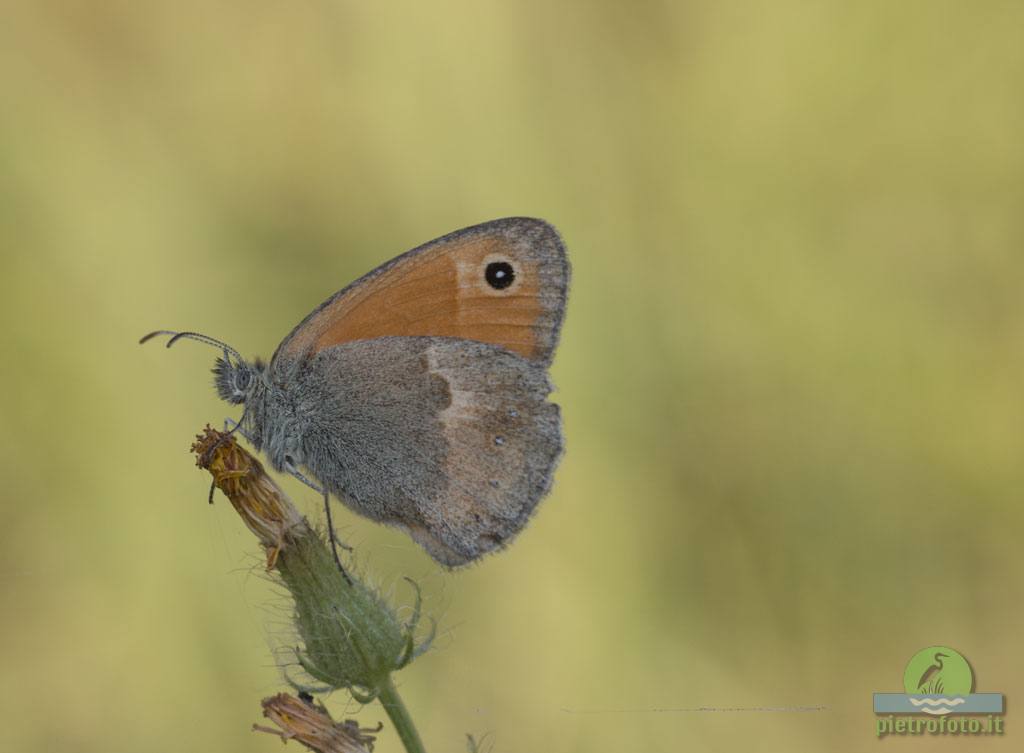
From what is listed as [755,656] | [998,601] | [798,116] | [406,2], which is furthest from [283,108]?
[998,601]

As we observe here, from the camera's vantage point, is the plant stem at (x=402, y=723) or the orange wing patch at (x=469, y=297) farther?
the orange wing patch at (x=469, y=297)

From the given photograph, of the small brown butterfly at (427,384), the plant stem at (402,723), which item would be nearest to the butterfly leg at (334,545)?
the small brown butterfly at (427,384)

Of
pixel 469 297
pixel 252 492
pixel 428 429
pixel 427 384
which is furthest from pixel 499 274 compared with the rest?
pixel 252 492

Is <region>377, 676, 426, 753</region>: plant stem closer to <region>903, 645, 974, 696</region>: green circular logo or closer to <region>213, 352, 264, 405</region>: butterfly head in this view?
<region>213, 352, 264, 405</region>: butterfly head

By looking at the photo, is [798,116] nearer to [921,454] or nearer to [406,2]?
[921,454]

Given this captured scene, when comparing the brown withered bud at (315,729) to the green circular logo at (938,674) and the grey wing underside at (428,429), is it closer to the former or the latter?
the grey wing underside at (428,429)

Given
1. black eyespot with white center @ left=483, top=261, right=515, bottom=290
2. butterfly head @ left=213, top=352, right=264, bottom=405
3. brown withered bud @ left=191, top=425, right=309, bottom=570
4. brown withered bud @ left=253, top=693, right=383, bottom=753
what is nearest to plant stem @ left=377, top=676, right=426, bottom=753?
Result: brown withered bud @ left=253, top=693, right=383, bottom=753
